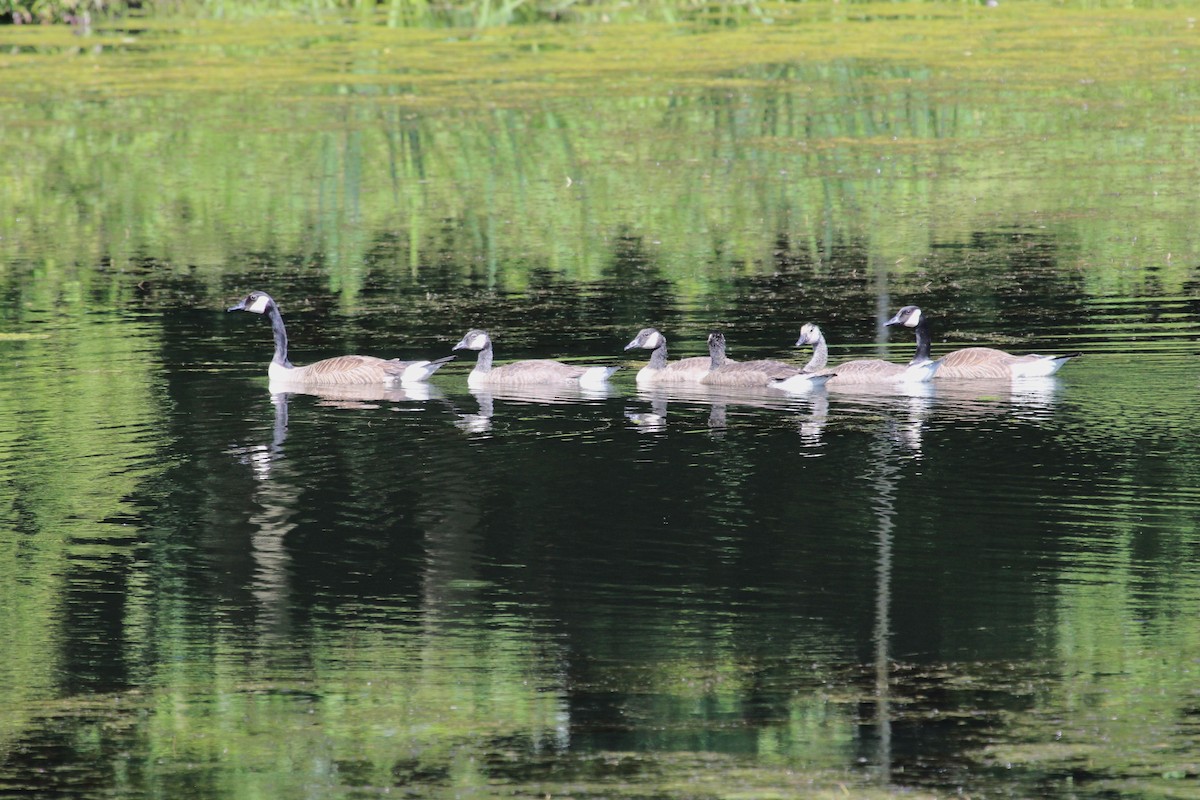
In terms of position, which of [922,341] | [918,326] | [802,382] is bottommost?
[802,382]

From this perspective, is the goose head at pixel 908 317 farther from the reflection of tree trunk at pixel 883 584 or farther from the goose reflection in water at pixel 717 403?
the reflection of tree trunk at pixel 883 584

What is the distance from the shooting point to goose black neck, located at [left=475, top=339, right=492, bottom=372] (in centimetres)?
1586

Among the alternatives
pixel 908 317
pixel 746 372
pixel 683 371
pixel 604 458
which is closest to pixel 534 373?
pixel 683 371

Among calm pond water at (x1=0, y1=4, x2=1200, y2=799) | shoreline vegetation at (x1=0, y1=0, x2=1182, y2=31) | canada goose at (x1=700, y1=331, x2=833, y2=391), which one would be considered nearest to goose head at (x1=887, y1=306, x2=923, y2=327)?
calm pond water at (x1=0, y1=4, x2=1200, y2=799)

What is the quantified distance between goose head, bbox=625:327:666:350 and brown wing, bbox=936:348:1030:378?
2.34m

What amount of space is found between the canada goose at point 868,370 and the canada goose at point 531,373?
1.45 m

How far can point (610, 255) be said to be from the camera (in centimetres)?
2088

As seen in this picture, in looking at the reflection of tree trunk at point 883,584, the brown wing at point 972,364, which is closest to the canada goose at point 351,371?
the brown wing at point 972,364

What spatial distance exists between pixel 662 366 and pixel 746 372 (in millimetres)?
913

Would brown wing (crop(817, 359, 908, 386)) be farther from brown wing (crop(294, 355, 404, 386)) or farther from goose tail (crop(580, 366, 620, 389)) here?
brown wing (crop(294, 355, 404, 386))

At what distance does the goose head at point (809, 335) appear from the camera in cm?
1583

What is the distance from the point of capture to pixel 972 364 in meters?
15.2

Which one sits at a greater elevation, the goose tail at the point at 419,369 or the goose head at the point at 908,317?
the goose head at the point at 908,317

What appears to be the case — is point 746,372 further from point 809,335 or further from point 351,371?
point 351,371
